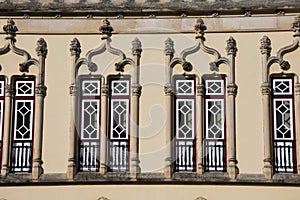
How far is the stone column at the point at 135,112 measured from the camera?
771 inches

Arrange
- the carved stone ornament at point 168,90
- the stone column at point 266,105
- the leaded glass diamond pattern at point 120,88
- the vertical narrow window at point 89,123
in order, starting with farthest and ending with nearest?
the leaded glass diamond pattern at point 120,88, the carved stone ornament at point 168,90, the vertical narrow window at point 89,123, the stone column at point 266,105

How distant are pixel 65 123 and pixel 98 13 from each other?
2.66m

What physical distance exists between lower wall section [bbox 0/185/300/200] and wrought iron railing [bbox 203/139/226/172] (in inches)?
19.3

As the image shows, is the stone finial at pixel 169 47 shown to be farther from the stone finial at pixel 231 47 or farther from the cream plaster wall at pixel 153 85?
the stone finial at pixel 231 47

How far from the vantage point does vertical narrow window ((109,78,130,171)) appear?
19797mm

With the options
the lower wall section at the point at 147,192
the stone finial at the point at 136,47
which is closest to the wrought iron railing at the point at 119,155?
the lower wall section at the point at 147,192

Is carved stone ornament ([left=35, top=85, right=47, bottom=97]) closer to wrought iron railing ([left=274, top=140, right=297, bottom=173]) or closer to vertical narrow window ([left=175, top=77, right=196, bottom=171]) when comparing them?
vertical narrow window ([left=175, top=77, right=196, bottom=171])

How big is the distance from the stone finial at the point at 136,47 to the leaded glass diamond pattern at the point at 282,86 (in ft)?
10.2

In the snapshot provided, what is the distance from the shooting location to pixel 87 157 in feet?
65.3

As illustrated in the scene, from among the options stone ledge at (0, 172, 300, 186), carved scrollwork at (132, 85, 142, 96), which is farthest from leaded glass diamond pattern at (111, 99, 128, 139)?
stone ledge at (0, 172, 300, 186)

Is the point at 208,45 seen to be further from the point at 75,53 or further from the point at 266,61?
the point at 75,53

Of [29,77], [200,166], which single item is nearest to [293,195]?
[200,166]

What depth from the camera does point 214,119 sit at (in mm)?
20016

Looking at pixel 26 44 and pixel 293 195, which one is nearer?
pixel 293 195
